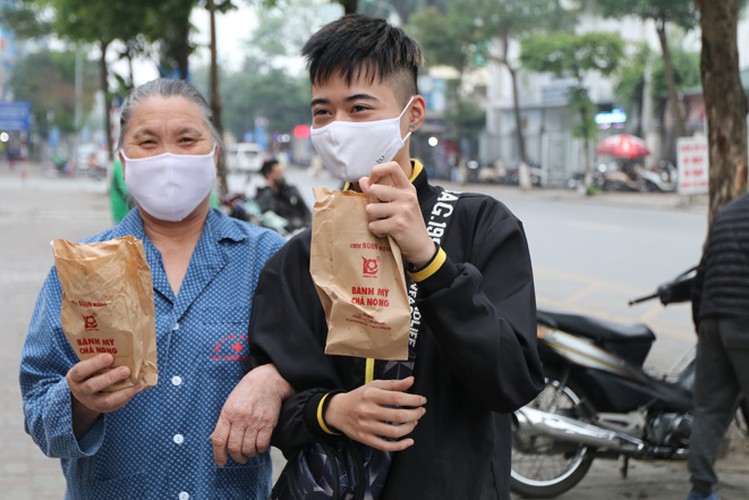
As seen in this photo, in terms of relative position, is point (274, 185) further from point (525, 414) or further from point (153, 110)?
point (153, 110)

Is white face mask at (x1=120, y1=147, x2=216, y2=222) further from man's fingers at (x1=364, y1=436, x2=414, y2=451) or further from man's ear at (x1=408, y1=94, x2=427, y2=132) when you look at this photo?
man's fingers at (x1=364, y1=436, x2=414, y2=451)

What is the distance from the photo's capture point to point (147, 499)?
81.5 inches

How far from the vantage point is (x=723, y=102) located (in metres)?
5.39

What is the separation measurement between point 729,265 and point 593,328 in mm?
981

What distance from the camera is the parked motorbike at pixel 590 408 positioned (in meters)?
4.46

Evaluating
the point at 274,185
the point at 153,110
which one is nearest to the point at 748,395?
the point at 153,110

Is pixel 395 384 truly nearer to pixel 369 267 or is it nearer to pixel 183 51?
pixel 369 267

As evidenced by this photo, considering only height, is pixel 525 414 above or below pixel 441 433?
below

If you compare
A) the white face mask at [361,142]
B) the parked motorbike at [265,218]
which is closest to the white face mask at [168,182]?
the white face mask at [361,142]

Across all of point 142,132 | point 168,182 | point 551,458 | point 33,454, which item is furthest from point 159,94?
point 33,454

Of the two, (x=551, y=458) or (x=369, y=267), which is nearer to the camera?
(x=369, y=267)

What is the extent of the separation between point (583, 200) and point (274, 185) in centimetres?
1953

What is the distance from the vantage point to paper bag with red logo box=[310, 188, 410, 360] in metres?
1.58

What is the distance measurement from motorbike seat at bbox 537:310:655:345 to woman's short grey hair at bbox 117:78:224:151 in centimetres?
268
